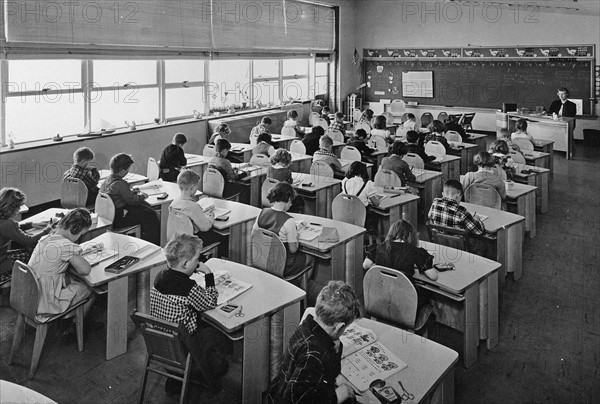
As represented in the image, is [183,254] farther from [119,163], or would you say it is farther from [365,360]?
[119,163]

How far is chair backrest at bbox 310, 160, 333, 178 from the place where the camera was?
6.73 meters

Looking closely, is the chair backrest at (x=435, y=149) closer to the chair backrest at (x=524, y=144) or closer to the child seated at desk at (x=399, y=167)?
the chair backrest at (x=524, y=144)

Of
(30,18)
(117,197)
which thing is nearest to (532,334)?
(117,197)

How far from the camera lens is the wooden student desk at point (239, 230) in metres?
4.88

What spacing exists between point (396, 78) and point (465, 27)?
8.04 ft

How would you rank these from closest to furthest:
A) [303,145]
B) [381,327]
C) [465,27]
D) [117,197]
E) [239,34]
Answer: [381,327], [117,197], [303,145], [239,34], [465,27]

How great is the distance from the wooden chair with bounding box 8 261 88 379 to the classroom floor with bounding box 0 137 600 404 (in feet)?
0.45

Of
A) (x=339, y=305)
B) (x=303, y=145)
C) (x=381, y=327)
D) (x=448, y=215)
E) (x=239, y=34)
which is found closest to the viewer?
(x=339, y=305)

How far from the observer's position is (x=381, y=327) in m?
2.93

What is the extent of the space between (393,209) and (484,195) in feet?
3.33

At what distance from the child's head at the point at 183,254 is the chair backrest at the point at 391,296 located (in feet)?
3.60

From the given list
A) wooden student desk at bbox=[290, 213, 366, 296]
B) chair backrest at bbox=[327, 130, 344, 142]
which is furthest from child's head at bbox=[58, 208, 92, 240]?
chair backrest at bbox=[327, 130, 344, 142]

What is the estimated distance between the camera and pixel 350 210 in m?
5.21

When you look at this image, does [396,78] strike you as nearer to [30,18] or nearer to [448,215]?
[30,18]
